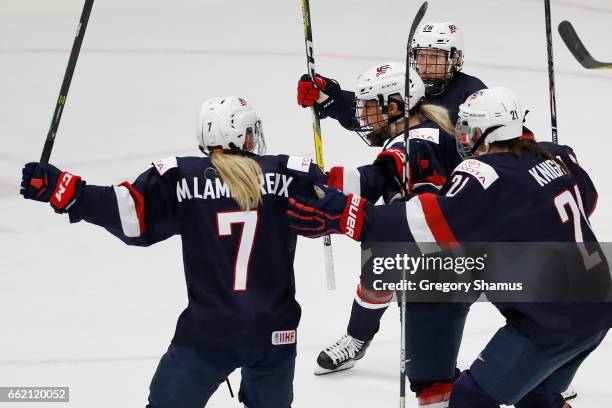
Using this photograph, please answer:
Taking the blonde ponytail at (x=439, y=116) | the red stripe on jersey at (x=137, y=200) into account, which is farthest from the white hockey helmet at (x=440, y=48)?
the red stripe on jersey at (x=137, y=200)

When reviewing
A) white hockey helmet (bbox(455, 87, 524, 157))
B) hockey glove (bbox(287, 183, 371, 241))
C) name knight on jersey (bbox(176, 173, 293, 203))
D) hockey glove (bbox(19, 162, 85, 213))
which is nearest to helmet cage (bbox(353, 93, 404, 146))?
white hockey helmet (bbox(455, 87, 524, 157))

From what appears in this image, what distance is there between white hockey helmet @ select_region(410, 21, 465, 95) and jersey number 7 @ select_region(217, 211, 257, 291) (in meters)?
1.17

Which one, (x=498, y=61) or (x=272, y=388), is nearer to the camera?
(x=272, y=388)

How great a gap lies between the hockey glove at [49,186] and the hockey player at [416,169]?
2.67 ft

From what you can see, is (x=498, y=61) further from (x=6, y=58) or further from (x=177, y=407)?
(x=177, y=407)

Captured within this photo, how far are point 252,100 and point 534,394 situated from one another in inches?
153

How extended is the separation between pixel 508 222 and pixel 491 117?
0.32 m

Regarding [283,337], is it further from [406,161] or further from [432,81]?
[432,81]

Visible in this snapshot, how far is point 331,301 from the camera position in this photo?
4988 mm

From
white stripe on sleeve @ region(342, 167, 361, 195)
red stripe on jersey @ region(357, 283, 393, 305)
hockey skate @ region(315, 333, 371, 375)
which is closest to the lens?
white stripe on sleeve @ region(342, 167, 361, 195)

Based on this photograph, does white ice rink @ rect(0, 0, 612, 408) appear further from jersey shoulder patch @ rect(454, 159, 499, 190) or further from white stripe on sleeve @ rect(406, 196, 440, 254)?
jersey shoulder patch @ rect(454, 159, 499, 190)

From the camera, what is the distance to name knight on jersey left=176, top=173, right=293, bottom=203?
10.7 ft

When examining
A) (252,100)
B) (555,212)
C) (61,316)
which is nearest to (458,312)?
(555,212)

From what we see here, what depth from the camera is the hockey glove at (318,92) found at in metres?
4.32
